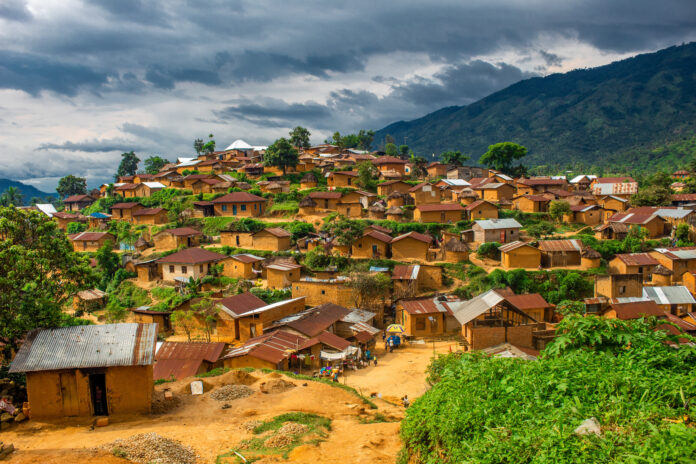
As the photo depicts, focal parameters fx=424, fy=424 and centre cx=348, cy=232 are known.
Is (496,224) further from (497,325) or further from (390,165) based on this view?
(390,165)

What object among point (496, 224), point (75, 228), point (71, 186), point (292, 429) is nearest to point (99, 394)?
point (292, 429)

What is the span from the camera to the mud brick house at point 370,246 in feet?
128

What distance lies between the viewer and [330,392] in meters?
16.9

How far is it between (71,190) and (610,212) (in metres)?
92.7

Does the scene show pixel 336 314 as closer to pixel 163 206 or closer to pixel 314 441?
pixel 314 441

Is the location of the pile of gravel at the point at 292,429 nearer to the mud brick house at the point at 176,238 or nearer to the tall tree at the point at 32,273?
the tall tree at the point at 32,273

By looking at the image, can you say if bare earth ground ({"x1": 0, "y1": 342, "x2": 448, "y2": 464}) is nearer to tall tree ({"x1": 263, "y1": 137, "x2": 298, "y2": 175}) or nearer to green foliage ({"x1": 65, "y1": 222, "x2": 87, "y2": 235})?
tall tree ({"x1": 263, "y1": 137, "x2": 298, "y2": 175})

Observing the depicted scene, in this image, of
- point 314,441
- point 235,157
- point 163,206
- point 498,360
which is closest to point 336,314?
point 314,441

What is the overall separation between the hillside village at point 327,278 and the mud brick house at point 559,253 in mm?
162

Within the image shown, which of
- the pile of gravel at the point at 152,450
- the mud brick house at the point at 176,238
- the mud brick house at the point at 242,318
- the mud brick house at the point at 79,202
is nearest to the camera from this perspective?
the pile of gravel at the point at 152,450

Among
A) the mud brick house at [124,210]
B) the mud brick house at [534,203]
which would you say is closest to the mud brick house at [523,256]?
the mud brick house at [534,203]

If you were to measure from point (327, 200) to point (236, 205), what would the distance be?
1086 centimetres

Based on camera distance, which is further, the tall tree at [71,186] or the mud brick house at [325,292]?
the tall tree at [71,186]

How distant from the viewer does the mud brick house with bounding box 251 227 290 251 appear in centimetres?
4084
